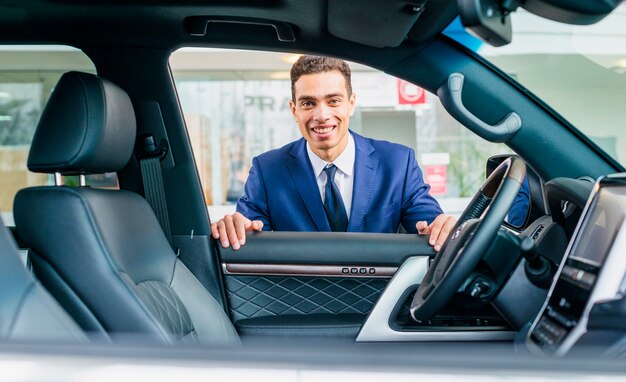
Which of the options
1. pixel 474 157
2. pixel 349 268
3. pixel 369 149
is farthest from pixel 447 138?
pixel 349 268

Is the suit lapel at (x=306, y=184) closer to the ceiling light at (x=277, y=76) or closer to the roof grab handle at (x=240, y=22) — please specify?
the roof grab handle at (x=240, y=22)

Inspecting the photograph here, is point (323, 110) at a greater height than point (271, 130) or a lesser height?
greater

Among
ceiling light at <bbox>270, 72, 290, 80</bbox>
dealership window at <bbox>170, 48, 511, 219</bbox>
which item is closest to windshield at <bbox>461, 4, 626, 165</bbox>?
dealership window at <bbox>170, 48, 511, 219</bbox>

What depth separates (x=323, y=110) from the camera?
2.67 m

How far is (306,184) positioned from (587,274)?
139 centimetres

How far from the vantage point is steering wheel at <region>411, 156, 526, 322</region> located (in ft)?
5.03

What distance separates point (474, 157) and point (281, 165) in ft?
13.8

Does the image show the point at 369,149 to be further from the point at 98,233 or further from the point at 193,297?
the point at 98,233

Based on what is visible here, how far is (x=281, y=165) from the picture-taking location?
9.11ft

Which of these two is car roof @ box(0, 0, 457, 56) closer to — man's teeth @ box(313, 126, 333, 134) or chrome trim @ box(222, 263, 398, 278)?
man's teeth @ box(313, 126, 333, 134)

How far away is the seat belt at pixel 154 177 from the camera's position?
7.79ft

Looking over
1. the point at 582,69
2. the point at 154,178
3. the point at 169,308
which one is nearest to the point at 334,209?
the point at 154,178

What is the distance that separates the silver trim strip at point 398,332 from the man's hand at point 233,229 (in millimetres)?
469

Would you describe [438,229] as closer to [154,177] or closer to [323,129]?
[323,129]
